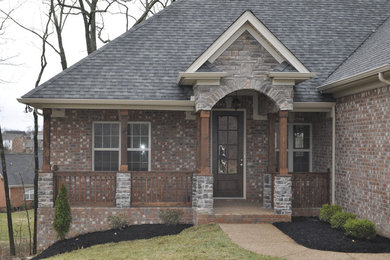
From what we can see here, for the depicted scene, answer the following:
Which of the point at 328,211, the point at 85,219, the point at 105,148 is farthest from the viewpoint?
the point at 105,148

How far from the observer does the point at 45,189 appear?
1124cm

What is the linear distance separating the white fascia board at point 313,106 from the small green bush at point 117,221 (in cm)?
555

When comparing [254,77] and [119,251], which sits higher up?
[254,77]

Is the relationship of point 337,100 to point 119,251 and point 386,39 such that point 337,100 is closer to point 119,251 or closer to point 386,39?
point 386,39

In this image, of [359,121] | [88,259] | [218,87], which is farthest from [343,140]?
[88,259]

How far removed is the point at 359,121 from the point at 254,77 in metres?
2.81

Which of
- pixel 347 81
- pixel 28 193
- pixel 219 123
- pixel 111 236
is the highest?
pixel 347 81

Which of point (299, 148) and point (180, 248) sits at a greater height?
point (299, 148)

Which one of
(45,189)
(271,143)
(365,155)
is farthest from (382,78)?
(45,189)

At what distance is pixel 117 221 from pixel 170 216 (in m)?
1.38

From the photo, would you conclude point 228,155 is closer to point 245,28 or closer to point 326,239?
point 245,28

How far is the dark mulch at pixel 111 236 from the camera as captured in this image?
10.3 metres

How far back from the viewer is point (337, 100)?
470 inches

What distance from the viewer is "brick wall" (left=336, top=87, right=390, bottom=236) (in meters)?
9.39
